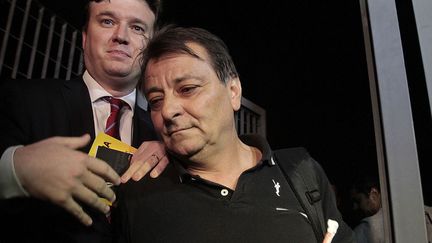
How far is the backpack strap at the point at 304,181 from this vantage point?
2.59ft

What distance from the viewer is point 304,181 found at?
845mm

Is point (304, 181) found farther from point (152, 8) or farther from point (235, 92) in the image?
point (152, 8)

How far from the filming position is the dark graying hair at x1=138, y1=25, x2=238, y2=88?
2.98ft

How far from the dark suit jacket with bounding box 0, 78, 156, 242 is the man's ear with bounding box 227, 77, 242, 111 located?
286 mm

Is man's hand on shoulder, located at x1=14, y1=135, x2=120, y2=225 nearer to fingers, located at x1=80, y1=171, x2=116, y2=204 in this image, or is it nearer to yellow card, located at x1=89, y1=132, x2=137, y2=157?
fingers, located at x1=80, y1=171, x2=116, y2=204

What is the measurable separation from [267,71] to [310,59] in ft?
0.96

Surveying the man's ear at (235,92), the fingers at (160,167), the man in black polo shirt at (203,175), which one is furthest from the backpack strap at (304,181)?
the fingers at (160,167)

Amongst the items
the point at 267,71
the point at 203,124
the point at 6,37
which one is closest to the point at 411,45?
the point at 203,124

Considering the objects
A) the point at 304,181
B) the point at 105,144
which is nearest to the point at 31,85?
the point at 105,144

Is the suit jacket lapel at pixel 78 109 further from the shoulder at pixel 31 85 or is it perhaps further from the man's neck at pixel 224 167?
the man's neck at pixel 224 167

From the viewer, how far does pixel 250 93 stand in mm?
2754

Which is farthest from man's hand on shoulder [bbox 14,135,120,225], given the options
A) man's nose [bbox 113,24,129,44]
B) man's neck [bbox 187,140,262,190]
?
man's nose [bbox 113,24,129,44]

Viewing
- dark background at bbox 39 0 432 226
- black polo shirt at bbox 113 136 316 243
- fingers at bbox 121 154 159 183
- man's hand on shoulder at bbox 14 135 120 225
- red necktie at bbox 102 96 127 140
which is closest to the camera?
man's hand on shoulder at bbox 14 135 120 225

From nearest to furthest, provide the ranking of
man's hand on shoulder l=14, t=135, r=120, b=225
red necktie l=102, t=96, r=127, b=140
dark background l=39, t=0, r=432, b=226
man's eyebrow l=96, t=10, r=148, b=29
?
man's hand on shoulder l=14, t=135, r=120, b=225 < red necktie l=102, t=96, r=127, b=140 < man's eyebrow l=96, t=10, r=148, b=29 < dark background l=39, t=0, r=432, b=226
